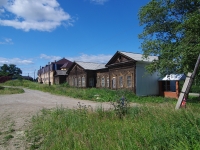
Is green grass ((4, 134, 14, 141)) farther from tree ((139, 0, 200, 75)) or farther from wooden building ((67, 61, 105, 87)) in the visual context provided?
wooden building ((67, 61, 105, 87))

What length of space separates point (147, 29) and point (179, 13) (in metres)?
2.74

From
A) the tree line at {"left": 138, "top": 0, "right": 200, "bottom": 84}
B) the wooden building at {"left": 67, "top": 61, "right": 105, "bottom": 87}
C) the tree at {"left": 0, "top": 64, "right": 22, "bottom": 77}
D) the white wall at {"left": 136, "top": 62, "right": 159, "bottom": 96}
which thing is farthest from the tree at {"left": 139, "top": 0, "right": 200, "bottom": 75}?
the tree at {"left": 0, "top": 64, "right": 22, "bottom": 77}

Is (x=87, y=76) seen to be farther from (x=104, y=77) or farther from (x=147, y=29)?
(x=147, y=29)

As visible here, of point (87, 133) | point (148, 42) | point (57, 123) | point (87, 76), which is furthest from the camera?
point (87, 76)

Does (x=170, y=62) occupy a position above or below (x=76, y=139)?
above

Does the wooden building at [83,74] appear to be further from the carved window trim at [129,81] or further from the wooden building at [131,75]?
the carved window trim at [129,81]

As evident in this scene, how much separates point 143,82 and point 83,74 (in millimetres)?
13051

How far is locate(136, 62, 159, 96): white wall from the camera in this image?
19.4 m

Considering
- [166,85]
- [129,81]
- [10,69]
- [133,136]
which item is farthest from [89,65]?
[10,69]

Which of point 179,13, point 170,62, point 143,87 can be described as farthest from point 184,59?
point 143,87

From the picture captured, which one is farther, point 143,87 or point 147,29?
point 143,87

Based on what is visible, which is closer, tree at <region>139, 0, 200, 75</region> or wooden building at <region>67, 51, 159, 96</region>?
tree at <region>139, 0, 200, 75</region>

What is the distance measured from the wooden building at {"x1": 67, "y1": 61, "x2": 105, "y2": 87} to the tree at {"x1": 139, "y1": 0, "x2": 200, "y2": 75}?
1321 cm

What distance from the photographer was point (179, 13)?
14.6m
